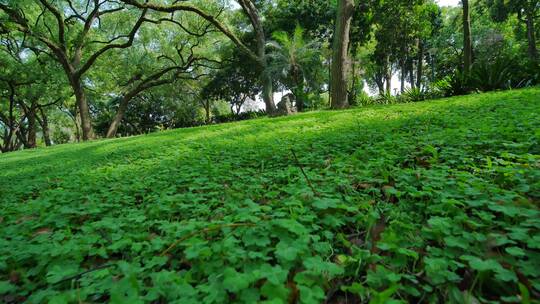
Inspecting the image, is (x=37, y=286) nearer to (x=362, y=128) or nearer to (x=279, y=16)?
(x=362, y=128)

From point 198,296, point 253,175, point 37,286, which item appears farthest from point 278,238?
point 253,175

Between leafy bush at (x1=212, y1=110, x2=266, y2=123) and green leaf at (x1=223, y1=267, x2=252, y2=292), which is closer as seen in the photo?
green leaf at (x1=223, y1=267, x2=252, y2=292)

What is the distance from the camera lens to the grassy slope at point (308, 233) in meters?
1.29

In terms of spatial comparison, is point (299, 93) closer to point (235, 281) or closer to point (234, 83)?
point (234, 83)

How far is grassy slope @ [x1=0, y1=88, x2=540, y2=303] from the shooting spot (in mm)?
1295

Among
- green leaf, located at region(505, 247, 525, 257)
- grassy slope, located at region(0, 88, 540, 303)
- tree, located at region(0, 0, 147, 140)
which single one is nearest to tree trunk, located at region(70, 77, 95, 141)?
tree, located at region(0, 0, 147, 140)

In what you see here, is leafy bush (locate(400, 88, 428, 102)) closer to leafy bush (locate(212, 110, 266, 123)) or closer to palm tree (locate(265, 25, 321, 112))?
palm tree (locate(265, 25, 321, 112))

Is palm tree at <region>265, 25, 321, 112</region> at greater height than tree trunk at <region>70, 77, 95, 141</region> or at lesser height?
greater

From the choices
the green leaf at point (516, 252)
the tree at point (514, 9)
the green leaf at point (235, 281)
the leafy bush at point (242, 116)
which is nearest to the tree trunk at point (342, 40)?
the green leaf at point (516, 252)

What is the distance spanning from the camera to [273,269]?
1.32m

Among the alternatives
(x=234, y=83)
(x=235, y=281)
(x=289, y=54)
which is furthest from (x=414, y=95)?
(x=234, y=83)

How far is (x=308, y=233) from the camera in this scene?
1.70 meters

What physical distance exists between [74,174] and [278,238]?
4.38 m

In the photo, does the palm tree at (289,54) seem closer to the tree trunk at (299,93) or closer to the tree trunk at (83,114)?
the tree trunk at (299,93)
